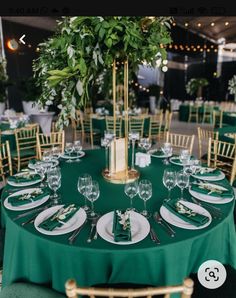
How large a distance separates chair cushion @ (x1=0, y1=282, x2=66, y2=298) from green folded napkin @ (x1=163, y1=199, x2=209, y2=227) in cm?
80

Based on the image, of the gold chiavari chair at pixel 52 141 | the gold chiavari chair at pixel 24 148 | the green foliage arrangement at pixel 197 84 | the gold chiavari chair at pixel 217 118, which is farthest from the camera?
the green foliage arrangement at pixel 197 84

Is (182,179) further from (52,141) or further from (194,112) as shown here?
(194,112)

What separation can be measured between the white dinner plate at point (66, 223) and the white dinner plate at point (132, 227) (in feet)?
0.41

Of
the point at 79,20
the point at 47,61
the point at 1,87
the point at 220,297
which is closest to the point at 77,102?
the point at 47,61

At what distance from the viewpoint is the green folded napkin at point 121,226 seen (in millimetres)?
1327

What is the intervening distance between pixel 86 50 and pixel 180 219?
123 centimetres

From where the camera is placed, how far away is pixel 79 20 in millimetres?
1459

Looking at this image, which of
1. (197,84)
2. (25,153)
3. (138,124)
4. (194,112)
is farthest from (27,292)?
(197,84)

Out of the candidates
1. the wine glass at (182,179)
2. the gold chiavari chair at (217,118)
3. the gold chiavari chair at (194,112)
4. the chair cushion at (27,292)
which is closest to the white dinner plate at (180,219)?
the wine glass at (182,179)

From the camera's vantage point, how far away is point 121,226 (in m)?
1.41

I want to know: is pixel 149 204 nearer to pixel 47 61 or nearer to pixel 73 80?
pixel 73 80

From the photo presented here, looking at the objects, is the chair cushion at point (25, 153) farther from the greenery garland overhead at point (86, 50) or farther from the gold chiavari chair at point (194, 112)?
the gold chiavari chair at point (194, 112)

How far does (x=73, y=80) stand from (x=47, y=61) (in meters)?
0.26

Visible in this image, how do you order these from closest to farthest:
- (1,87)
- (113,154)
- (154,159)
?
(113,154)
(154,159)
(1,87)
